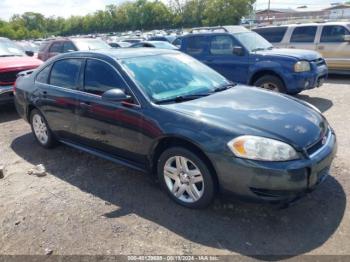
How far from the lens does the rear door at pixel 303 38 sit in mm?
10805

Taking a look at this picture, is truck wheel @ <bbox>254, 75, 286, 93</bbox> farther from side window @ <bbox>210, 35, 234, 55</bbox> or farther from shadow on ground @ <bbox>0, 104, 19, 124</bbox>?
shadow on ground @ <bbox>0, 104, 19, 124</bbox>

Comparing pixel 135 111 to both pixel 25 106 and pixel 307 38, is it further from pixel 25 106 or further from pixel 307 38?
pixel 307 38

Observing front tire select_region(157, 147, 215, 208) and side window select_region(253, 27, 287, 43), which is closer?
front tire select_region(157, 147, 215, 208)

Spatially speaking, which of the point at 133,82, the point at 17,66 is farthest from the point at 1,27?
the point at 133,82

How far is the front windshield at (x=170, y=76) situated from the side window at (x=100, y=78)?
18 cm

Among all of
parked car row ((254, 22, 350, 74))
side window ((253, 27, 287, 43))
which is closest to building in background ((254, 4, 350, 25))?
side window ((253, 27, 287, 43))

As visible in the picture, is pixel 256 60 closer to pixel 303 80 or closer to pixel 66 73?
Result: pixel 303 80

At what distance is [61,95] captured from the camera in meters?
4.71

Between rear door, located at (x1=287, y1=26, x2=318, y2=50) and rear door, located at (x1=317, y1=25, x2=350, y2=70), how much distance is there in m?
0.23

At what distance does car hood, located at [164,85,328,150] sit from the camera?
3.13 meters

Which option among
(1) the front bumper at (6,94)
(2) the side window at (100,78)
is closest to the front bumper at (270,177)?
(2) the side window at (100,78)

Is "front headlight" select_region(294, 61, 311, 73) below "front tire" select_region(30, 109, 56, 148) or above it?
above

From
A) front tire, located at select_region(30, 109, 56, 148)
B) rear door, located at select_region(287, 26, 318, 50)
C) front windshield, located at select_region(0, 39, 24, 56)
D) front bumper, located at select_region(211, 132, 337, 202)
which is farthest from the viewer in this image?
rear door, located at select_region(287, 26, 318, 50)

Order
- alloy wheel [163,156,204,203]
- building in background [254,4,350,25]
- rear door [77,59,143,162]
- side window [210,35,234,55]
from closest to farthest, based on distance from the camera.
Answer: alloy wheel [163,156,204,203], rear door [77,59,143,162], side window [210,35,234,55], building in background [254,4,350,25]
